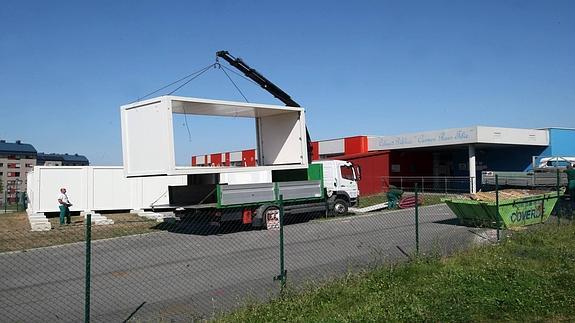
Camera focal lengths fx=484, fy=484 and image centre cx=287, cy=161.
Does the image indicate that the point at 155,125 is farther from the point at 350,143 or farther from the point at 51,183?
the point at 350,143

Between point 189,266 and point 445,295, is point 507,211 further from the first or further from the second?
point 189,266

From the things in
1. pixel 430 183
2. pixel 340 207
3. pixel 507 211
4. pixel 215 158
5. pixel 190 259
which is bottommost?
pixel 190 259

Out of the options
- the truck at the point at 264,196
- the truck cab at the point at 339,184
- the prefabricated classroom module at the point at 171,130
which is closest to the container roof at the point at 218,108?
the prefabricated classroom module at the point at 171,130

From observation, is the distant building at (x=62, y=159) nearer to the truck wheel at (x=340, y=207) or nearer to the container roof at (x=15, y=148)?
the container roof at (x=15, y=148)

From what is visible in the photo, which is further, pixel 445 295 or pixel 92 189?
pixel 92 189

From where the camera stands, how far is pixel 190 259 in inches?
466

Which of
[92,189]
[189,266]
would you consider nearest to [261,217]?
[189,266]

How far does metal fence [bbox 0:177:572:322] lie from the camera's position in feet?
24.5

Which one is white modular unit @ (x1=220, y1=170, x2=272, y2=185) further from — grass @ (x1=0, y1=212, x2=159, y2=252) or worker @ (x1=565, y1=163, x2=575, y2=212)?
worker @ (x1=565, y1=163, x2=575, y2=212)

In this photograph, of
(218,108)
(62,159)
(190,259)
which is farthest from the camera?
(62,159)

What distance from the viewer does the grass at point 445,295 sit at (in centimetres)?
568

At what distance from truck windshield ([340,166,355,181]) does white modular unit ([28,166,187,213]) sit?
926 cm

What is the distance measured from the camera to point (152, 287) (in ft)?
29.1

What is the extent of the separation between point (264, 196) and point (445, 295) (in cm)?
1139
